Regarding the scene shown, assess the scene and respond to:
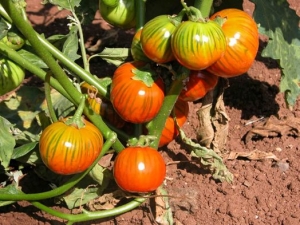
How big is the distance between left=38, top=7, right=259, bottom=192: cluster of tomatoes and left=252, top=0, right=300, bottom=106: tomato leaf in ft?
0.37

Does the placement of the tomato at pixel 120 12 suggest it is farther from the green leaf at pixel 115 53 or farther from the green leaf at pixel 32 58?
the green leaf at pixel 32 58

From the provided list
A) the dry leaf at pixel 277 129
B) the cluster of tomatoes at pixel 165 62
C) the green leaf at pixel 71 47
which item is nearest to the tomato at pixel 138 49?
the cluster of tomatoes at pixel 165 62

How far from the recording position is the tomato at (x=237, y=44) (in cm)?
206

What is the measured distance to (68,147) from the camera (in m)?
2.05

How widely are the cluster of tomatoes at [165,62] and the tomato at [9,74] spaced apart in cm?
30

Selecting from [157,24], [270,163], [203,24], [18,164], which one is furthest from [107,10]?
[270,163]

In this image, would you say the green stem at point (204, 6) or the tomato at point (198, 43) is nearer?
the tomato at point (198, 43)

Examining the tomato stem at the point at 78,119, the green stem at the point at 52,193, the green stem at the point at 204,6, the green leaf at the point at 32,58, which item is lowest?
the green stem at the point at 52,193

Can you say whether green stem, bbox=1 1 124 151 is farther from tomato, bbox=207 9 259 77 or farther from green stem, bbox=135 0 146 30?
tomato, bbox=207 9 259 77

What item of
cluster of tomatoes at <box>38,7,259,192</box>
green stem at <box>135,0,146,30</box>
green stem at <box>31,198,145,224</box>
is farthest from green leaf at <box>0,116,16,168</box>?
green stem at <box>135,0,146,30</box>

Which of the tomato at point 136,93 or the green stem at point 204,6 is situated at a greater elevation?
the green stem at point 204,6

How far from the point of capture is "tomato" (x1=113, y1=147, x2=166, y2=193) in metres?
2.15

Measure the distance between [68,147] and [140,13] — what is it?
2.23 ft

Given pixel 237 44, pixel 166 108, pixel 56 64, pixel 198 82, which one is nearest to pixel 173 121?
pixel 166 108
